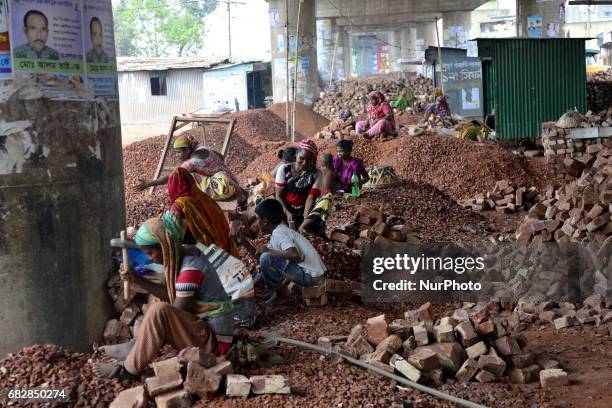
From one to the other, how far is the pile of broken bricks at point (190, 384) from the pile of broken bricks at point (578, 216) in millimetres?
4308

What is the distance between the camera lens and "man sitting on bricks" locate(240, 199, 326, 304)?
6.42 meters

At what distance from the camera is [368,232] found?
8.53 meters

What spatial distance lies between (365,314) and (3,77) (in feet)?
10.9

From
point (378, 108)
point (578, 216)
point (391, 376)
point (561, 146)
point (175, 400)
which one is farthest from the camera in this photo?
point (378, 108)

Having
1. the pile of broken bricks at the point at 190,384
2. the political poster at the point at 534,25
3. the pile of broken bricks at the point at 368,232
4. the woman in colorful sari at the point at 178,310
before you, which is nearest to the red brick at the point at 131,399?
the pile of broken bricks at the point at 190,384

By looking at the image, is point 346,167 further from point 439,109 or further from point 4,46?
point 439,109

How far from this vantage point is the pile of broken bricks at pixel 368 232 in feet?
27.6

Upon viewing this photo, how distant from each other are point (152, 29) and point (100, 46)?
50.7m

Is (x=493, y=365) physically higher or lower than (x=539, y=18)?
lower

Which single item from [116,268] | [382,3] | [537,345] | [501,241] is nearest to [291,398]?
[116,268]

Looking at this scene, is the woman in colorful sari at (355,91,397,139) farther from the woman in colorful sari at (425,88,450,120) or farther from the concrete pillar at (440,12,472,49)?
the concrete pillar at (440,12,472,49)

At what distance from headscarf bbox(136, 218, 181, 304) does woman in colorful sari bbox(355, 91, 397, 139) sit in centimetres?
1054

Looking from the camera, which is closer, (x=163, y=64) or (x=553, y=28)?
(x=553, y=28)

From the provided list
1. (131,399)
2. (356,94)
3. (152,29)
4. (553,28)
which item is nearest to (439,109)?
(356,94)
